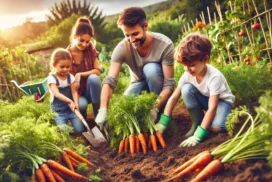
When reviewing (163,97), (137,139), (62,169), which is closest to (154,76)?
(163,97)

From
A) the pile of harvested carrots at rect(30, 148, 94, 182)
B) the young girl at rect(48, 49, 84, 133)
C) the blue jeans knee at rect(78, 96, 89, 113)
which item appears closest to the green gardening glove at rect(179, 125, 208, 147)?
the pile of harvested carrots at rect(30, 148, 94, 182)

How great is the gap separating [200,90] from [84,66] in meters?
1.88

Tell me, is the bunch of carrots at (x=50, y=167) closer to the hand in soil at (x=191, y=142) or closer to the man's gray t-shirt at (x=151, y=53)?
the hand in soil at (x=191, y=142)

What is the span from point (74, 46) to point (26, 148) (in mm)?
2050

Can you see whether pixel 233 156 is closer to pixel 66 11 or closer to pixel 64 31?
pixel 64 31

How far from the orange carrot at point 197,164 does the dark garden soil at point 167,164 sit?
5 cm

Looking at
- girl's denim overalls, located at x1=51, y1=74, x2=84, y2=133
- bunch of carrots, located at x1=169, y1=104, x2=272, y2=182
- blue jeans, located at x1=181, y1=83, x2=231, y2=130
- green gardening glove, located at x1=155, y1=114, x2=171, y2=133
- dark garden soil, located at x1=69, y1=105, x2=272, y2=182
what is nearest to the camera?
dark garden soil, located at x1=69, y1=105, x2=272, y2=182

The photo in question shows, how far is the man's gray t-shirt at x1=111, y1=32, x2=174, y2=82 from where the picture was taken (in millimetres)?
4082

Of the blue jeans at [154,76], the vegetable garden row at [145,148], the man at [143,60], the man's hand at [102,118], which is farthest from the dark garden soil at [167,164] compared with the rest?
the blue jeans at [154,76]

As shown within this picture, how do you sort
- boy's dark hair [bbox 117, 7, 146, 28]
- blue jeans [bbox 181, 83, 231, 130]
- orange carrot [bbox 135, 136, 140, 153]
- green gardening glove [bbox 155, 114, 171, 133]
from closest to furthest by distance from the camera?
blue jeans [bbox 181, 83, 231, 130]
orange carrot [bbox 135, 136, 140, 153]
green gardening glove [bbox 155, 114, 171, 133]
boy's dark hair [bbox 117, 7, 146, 28]

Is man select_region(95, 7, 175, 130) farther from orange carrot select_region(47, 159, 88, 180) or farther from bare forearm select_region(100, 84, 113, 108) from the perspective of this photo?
orange carrot select_region(47, 159, 88, 180)

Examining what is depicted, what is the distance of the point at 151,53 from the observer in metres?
4.15

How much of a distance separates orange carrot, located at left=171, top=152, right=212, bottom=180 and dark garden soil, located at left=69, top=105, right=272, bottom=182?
0.05 m

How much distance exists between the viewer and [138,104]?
11.6 ft
